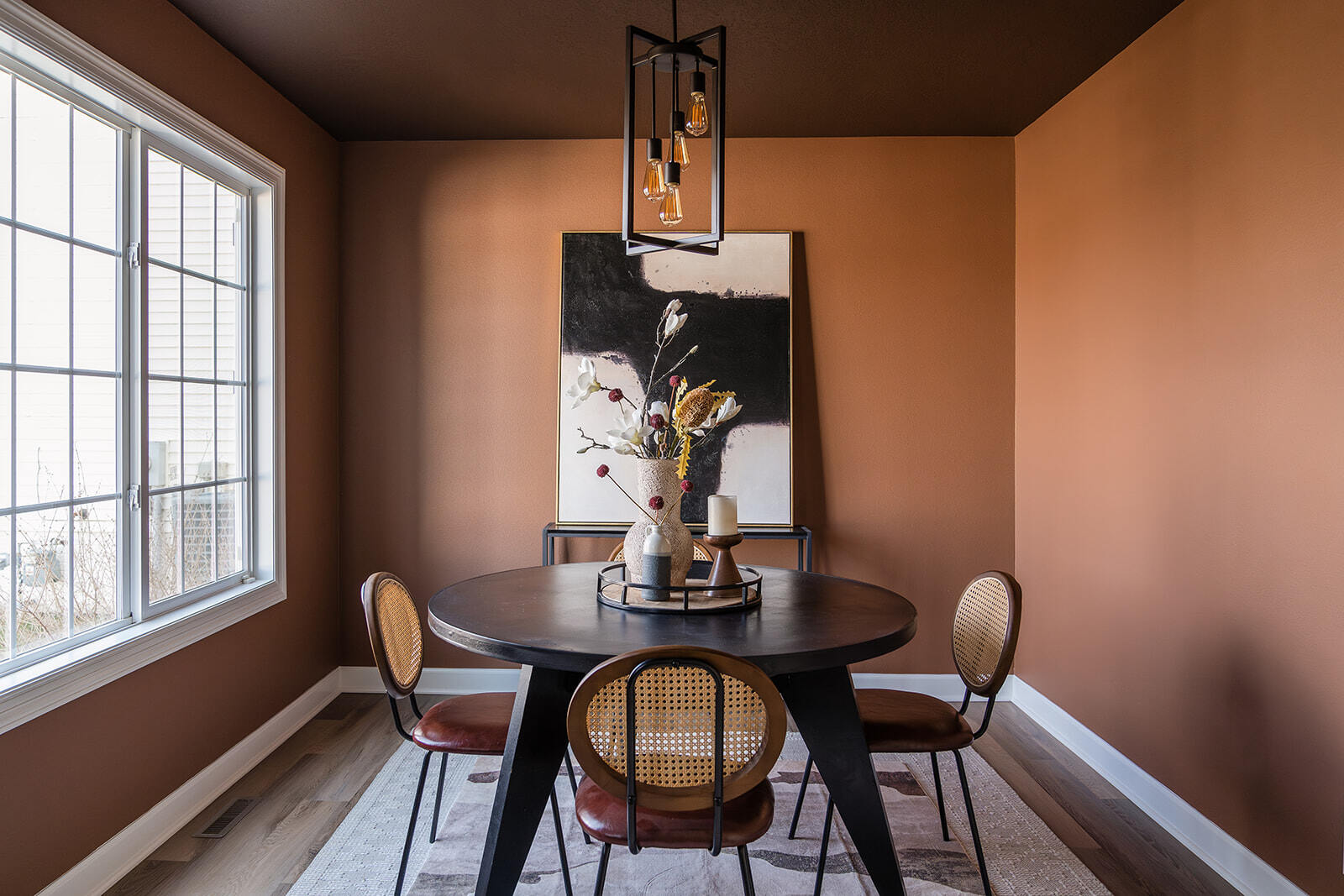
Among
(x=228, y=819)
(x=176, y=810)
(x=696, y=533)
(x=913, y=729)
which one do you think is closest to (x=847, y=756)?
(x=913, y=729)

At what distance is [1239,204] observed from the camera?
7.79 feet

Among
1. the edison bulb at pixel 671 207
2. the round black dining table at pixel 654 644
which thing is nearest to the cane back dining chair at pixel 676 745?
the round black dining table at pixel 654 644

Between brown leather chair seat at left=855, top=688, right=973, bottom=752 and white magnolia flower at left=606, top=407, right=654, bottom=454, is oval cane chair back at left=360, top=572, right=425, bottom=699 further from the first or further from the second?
brown leather chair seat at left=855, top=688, right=973, bottom=752

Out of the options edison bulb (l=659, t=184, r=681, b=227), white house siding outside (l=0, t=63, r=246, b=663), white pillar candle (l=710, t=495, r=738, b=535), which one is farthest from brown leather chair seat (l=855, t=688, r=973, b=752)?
white house siding outside (l=0, t=63, r=246, b=663)

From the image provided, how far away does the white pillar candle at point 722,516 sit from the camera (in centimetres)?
223

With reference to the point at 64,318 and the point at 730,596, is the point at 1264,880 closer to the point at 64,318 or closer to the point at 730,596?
the point at 730,596

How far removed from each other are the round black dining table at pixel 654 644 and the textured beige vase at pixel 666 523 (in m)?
0.21

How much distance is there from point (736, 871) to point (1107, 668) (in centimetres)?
170

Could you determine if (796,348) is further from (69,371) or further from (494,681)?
(69,371)

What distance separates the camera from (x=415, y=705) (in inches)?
86.7

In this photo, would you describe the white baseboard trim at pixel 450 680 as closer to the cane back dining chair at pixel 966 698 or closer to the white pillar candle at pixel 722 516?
the cane back dining chair at pixel 966 698

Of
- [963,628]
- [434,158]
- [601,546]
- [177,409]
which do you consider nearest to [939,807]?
[963,628]

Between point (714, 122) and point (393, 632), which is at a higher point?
point (714, 122)

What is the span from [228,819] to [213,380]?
1542 millimetres
